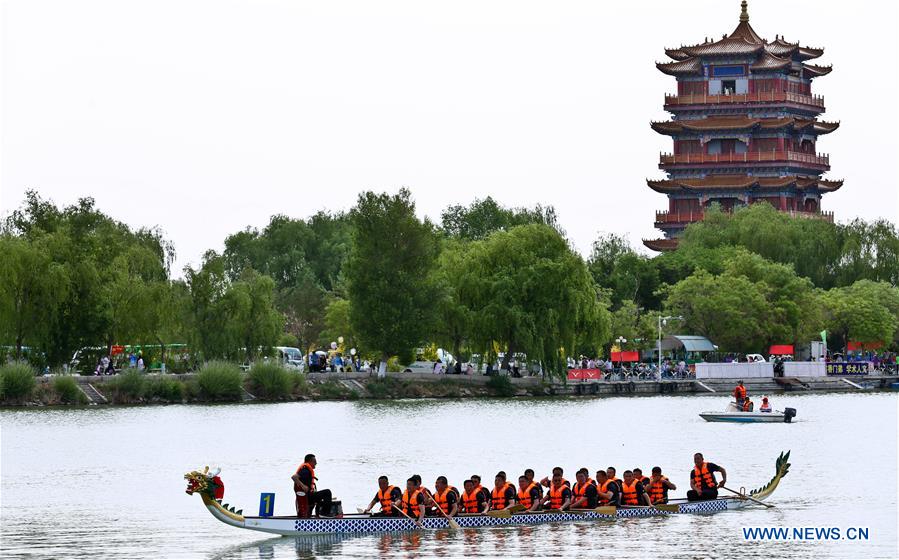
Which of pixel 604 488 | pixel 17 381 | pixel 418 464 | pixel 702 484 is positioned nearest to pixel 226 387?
pixel 17 381

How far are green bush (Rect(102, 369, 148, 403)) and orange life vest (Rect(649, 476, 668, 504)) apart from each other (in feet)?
139

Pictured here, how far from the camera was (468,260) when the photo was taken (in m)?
87.7

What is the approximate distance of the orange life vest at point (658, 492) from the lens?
3919cm

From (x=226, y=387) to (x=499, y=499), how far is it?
142 feet

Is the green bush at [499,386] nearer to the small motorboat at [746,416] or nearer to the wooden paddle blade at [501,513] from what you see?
the small motorboat at [746,416]

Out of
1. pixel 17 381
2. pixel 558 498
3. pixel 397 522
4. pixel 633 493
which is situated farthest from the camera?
pixel 17 381

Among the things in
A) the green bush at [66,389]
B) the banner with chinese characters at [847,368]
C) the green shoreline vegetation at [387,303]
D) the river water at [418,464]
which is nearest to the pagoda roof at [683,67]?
the green shoreline vegetation at [387,303]

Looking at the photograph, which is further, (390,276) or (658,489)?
(390,276)

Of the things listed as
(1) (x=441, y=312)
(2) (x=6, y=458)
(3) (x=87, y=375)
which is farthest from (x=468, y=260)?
(2) (x=6, y=458)

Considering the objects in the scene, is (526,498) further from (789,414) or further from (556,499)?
(789,414)

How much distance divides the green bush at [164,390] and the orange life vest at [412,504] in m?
43.5

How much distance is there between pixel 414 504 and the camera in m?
36.8

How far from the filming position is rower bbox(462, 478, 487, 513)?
3738cm

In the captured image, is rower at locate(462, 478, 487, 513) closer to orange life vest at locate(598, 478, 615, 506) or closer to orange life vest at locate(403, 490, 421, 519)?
orange life vest at locate(403, 490, 421, 519)
